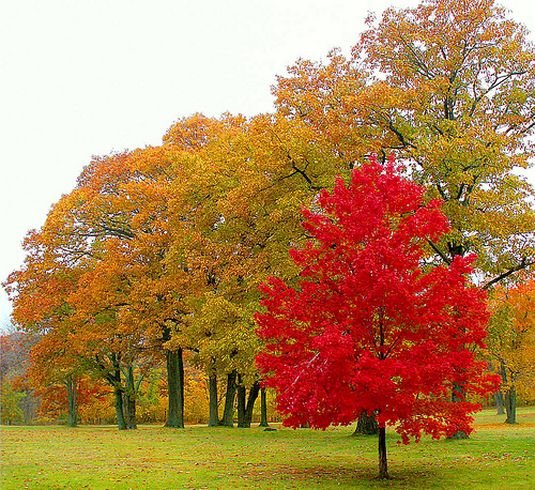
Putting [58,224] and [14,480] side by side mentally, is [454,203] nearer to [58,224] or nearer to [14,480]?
[14,480]

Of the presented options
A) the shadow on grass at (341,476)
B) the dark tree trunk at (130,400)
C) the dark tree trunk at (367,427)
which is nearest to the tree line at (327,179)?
the dark tree trunk at (367,427)

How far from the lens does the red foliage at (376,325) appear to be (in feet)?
39.4

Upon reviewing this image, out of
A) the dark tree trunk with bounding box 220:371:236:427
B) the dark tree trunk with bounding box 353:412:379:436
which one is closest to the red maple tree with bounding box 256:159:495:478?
the dark tree trunk with bounding box 353:412:379:436

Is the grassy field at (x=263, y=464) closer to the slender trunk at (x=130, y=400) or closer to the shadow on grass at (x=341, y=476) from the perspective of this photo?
the shadow on grass at (x=341, y=476)

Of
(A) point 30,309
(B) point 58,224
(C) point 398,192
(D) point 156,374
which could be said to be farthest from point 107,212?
(C) point 398,192

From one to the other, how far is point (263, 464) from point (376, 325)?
5.82 meters

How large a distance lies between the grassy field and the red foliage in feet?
4.42

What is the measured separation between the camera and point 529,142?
22.3 metres

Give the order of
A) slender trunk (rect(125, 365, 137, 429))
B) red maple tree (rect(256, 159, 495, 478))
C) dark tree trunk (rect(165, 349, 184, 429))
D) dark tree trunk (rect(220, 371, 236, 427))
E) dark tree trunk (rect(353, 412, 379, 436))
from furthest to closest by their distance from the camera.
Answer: slender trunk (rect(125, 365, 137, 429)) → dark tree trunk (rect(220, 371, 236, 427)) → dark tree trunk (rect(165, 349, 184, 429)) → dark tree trunk (rect(353, 412, 379, 436)) → red maple tree (rect(256, 159, 495, 478))

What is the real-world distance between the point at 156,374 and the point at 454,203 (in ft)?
112

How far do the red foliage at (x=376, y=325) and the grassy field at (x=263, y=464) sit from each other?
53.1 inches

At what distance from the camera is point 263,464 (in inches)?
640

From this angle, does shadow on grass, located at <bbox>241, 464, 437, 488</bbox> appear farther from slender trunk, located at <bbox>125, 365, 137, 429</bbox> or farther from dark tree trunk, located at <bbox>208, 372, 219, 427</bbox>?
slender trunk, located at <bbox>125, 365, 137, 429</bbox>

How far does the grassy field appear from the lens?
41.3ft
